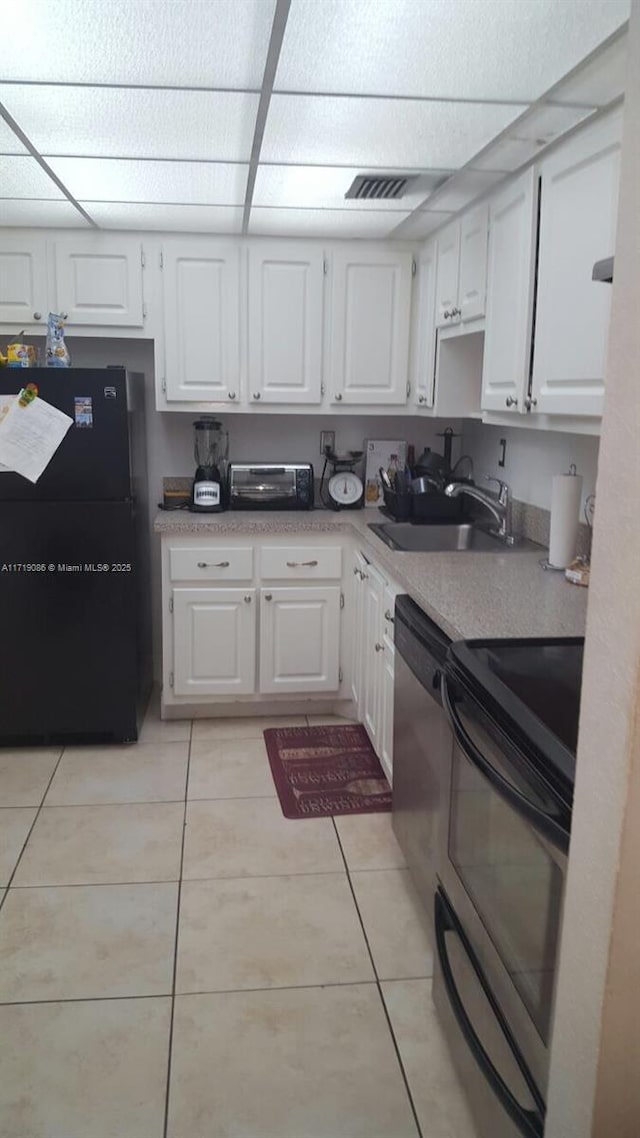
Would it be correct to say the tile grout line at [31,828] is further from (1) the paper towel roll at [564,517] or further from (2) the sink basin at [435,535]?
(1) the paper towel roll at [564,517]

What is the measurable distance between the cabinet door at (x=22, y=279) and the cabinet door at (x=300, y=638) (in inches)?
59.7

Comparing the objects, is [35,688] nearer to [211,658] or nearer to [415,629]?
[211,658]

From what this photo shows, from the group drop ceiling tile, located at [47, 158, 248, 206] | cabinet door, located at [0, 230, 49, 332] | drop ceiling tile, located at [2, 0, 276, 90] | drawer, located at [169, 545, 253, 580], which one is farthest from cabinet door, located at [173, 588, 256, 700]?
drop ceiling tile, located at [2, 0, 276, 90]

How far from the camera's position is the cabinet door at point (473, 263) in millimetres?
2820

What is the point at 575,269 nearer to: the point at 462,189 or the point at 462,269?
the point at 462,189

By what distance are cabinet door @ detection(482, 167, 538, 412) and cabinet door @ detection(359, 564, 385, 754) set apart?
79 cm

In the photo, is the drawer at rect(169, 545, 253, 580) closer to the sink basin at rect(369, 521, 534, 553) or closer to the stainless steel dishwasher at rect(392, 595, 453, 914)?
the sink basin at rect(369, 521, 534, 553)

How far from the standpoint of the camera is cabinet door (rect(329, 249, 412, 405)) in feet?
12.0

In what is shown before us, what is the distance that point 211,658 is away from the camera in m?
3.65

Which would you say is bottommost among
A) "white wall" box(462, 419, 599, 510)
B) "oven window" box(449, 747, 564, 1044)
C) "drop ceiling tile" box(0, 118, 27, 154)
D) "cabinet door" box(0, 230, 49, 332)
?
"oven window" box(449, 747, 564, 1044)

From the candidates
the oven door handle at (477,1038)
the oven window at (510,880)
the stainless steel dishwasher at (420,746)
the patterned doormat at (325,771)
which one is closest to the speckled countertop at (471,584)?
the stainless steel dishwasher at (420,746)

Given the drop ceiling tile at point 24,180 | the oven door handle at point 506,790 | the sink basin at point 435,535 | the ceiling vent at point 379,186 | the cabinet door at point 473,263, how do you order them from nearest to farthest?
the oven door handle at point 506,790 → the drop ceiling tile at point 24,180 → the ceiling vent at point 379,186 → the cabinet door at point 473,263 → the sink basin at point 435,535

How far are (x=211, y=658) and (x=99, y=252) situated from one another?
5.79 ft

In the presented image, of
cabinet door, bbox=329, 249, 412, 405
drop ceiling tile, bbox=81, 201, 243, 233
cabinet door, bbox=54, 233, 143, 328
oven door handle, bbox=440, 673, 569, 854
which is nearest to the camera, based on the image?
oven door handle, bbox=440, 673, 569, 854
